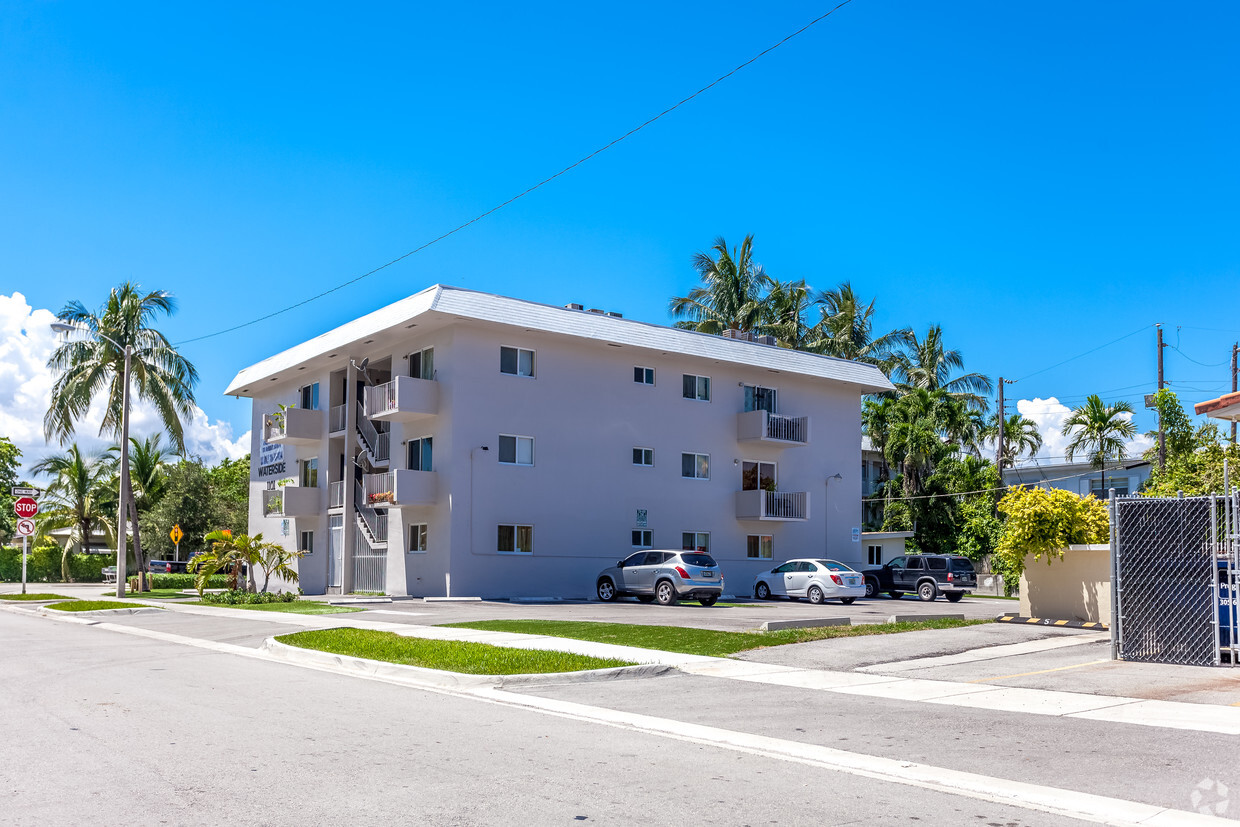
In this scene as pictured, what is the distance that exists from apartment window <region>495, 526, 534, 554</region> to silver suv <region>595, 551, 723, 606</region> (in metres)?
3.23

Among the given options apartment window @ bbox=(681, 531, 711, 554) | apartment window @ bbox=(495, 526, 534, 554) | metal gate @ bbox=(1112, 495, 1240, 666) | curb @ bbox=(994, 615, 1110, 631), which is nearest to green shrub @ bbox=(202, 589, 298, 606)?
apartment window @ bbox=(495, 526, 534, 554)

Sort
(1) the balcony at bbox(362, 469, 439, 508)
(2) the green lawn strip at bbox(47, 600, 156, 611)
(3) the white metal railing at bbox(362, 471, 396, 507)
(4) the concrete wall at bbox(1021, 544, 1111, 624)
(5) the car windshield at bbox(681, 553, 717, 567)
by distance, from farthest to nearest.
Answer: (3) the white metal railing at bbox(362, 471, 396, 507)
(1) the balcony at bbox(362, 469, 439, 508)
(5) the car windshield at bbox(681, 553, 717, 567)
(2) the green lawn strip at bbox(47, 600, 156, 611)
(4) the concrete wall at bbox(1021, 544, 1111, 624)

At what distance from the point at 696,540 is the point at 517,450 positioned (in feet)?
26.4

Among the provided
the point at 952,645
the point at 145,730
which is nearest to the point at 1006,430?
the point at 952,645

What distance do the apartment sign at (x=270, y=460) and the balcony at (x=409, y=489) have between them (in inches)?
434

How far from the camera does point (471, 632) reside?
60.5 feet

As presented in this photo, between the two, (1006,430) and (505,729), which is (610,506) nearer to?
(505,729)

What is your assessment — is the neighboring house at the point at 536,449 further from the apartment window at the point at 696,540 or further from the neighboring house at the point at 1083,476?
the neighboring house at the point at 1083,476

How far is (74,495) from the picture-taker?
5512 cm

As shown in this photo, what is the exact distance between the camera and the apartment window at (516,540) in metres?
32.7

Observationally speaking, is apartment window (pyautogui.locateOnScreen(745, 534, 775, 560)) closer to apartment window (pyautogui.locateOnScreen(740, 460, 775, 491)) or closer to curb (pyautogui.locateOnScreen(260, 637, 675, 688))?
apartment window (pyautogui.locateOnScreen(740, 460, 775, 491))

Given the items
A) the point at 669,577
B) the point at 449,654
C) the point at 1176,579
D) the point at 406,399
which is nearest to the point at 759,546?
the point at 669,577

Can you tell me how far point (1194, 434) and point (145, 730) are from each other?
4766 centimetres

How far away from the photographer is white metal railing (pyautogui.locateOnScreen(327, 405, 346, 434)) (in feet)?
127
